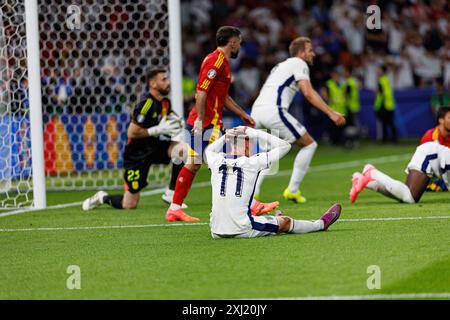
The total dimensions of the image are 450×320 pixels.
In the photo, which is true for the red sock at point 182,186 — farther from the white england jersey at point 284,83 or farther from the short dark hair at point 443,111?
the short dark hair at point 443,111

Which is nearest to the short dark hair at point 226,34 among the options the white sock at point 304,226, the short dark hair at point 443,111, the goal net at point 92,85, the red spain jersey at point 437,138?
the white sock at point 304,226

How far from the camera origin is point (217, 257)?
309 inches

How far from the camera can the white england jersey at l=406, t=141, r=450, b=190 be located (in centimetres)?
1110

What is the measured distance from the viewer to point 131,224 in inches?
411

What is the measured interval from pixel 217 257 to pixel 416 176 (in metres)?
4.03

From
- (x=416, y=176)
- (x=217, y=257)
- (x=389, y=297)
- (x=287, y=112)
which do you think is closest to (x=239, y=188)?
(x=217, y=257)

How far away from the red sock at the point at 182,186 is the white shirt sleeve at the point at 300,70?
224 centimetres

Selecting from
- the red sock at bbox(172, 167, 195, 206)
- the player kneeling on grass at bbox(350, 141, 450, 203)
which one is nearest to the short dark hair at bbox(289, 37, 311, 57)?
the player kneeling on grass at bbox(350, 141, 450, 203)

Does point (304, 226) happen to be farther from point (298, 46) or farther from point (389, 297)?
point (298, 46)

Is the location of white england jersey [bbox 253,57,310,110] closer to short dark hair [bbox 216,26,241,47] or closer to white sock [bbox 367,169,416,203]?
white sock [bbox 367,169,416,203]

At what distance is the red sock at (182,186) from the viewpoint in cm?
1059

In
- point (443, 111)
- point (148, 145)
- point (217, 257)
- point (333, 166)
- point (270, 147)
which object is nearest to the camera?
point (217, 257)

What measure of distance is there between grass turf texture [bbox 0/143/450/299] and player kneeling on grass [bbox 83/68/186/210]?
40 cm
